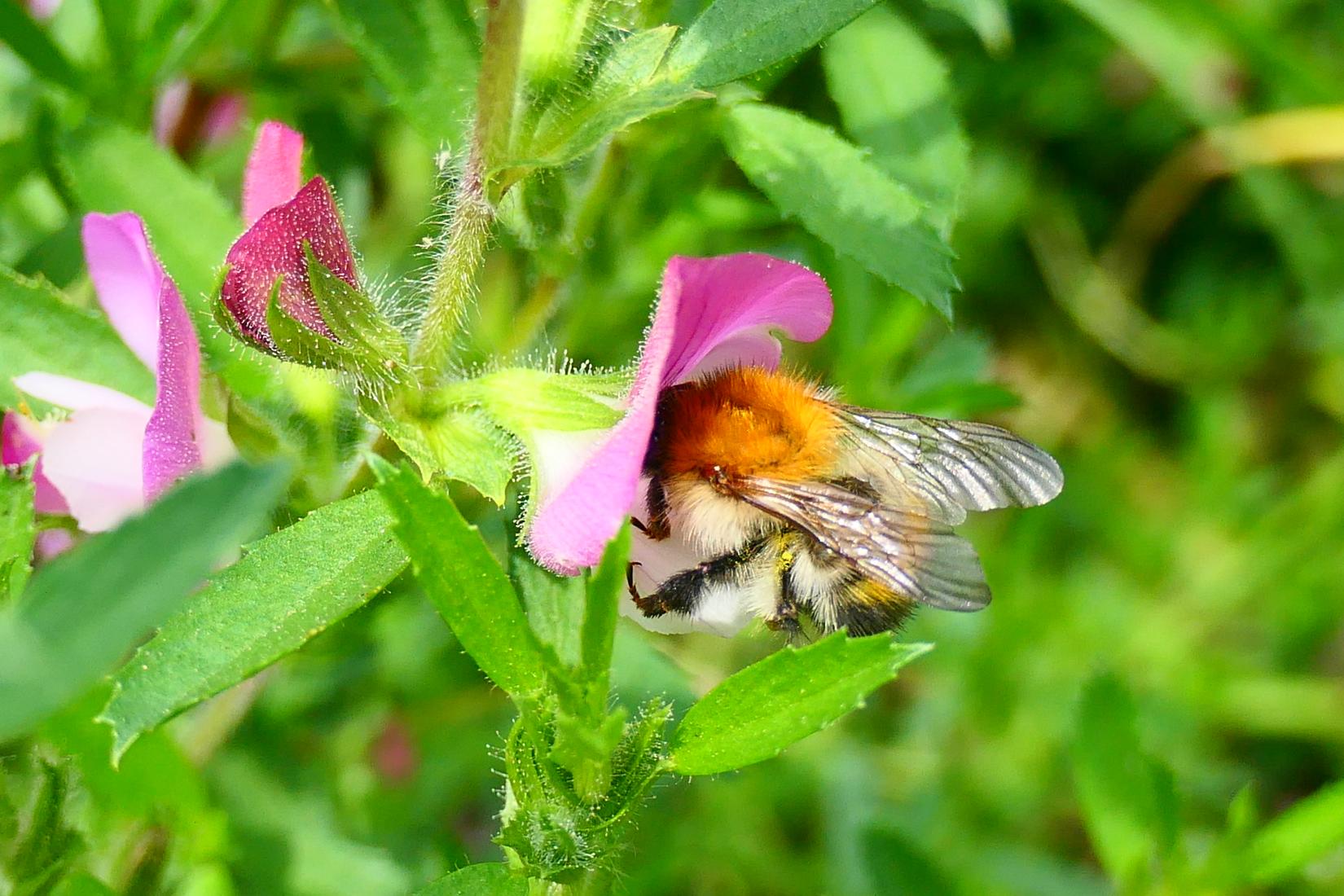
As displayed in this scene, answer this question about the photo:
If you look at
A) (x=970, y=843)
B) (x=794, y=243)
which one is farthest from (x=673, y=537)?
(x=970, y=843)

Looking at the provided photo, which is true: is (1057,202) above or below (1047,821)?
above

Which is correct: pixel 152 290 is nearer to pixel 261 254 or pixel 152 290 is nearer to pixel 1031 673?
pixel 261 254

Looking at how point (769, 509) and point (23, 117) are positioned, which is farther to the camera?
point (23, 117)

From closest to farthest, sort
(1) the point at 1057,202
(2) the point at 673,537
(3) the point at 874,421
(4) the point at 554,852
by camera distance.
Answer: (4) the point at 554,852
(2) the point at 673,537
(3) the point at 874,421
(1) the point at 1057,202

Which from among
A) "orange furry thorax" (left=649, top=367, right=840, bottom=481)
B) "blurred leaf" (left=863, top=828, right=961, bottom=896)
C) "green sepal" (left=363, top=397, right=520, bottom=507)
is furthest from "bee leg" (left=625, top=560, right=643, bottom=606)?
"blurred leaf" (left=863, top=828, right=961, bottom=896)

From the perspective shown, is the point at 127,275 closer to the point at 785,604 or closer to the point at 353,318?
the point at 353,318

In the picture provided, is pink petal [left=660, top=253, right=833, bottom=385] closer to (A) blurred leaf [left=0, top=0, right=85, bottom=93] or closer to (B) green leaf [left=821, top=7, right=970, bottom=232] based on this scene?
(B) green leaf [left=821, top=7, right=970, bottom=232]

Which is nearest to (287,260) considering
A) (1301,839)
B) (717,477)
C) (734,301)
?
(734,301)
